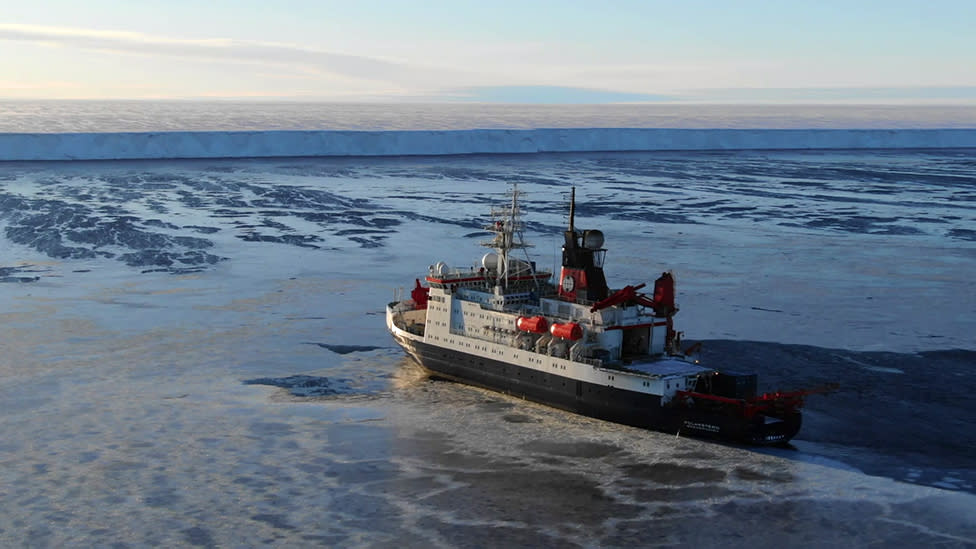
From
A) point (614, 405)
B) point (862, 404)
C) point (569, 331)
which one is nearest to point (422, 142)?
point (569, 331)

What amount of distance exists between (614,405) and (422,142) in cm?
7941

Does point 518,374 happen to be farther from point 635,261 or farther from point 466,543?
point 635,261

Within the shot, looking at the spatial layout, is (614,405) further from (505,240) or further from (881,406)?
(505,240)

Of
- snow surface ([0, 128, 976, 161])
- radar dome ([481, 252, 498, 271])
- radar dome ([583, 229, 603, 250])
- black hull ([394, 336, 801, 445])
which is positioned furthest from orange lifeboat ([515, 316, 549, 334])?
snow surface ([0, 128, 976, 161])

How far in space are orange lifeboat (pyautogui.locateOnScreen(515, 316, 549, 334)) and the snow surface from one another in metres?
68.1

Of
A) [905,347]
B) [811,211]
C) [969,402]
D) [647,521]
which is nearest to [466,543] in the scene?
[647,521]

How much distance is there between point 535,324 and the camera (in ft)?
86.4

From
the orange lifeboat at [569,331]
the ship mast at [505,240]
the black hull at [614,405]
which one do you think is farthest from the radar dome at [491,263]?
the orange lifeboat at [569,331]

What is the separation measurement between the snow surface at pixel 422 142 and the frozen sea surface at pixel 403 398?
3207cm

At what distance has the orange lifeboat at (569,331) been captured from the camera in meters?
25.5

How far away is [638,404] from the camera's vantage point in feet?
79.4

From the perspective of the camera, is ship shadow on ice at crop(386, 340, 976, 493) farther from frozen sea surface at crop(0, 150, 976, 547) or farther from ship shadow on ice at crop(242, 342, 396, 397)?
ship shadow on ice at crop(242, 342, 396, 397)

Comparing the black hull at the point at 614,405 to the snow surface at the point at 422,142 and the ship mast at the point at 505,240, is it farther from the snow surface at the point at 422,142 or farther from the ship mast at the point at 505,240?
the snow surface at the point at 422,142

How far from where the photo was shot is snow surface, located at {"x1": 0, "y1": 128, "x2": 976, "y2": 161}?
86.6 metres
